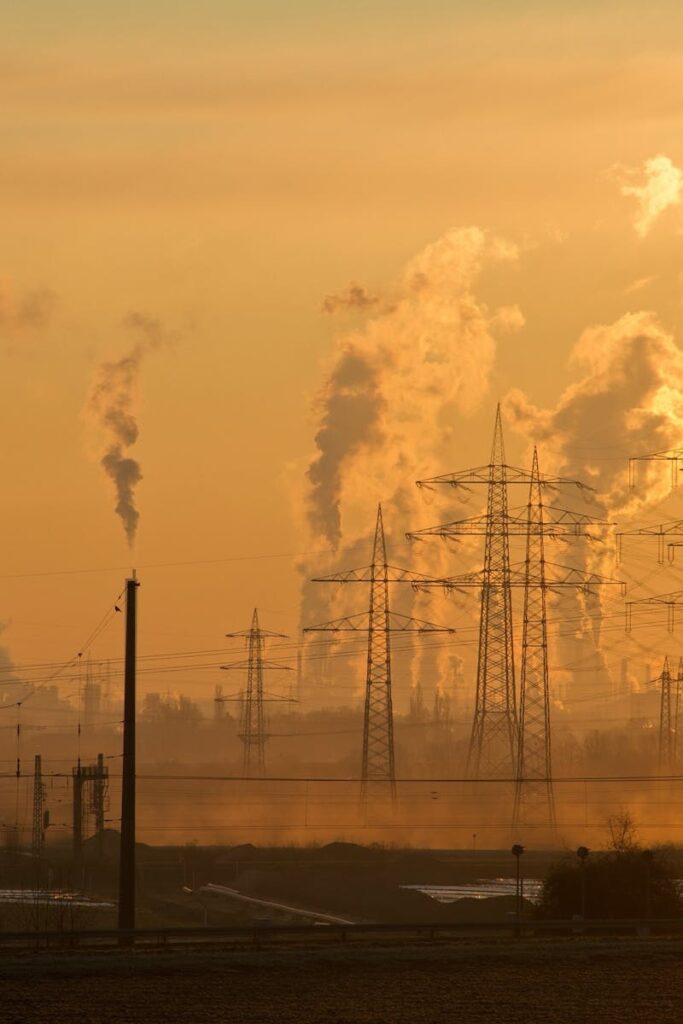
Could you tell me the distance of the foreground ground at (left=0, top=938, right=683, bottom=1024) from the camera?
41562 mm

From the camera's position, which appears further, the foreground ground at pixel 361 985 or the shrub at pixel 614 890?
the shrub at pixel 614 890

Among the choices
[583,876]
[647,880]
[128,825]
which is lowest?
[647,880]

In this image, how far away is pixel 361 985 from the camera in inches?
1842

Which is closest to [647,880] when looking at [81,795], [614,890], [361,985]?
[614,890]

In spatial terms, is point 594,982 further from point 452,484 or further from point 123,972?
point 452,484

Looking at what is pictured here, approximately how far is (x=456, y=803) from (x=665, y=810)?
85.9 ft

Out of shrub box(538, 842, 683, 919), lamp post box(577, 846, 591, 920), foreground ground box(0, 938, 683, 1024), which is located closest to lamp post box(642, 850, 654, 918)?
shrub box(538, 842, 683, 919)

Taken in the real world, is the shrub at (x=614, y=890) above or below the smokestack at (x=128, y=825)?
below

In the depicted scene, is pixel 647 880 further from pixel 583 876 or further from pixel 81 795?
pixel 81 795

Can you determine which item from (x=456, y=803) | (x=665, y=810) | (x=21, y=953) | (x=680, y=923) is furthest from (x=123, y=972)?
(x=456, y=803)

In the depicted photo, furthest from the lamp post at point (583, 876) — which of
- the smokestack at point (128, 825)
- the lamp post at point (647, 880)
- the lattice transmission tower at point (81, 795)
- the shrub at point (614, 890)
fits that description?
the lattice transmission tower at point (81, 795)

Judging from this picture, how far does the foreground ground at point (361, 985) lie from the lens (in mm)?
41562

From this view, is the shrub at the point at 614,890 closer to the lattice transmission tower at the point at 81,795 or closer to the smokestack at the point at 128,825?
the smokestack at the point at 128,825

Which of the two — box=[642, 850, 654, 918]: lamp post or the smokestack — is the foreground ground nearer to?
the smokestack
